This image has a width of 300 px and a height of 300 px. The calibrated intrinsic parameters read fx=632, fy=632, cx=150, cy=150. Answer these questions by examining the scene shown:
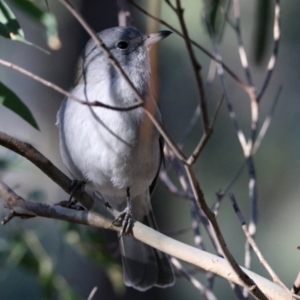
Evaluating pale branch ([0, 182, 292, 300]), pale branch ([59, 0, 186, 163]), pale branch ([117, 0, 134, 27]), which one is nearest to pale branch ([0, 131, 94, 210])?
pale branch ([0, 182, 292, 300])

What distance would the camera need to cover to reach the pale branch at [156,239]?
1.85m

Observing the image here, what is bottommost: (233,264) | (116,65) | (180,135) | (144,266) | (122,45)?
(233,264)

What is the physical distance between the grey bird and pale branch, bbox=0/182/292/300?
39cm

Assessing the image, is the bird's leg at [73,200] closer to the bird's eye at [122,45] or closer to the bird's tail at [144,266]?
the bird's tail at [144,266]

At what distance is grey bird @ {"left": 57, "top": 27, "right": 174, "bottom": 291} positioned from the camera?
2.75m

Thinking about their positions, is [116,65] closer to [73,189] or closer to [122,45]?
[73,189]

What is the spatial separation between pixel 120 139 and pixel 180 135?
283 centimetres

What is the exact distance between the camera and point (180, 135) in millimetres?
5539

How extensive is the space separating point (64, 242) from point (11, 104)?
1.08m

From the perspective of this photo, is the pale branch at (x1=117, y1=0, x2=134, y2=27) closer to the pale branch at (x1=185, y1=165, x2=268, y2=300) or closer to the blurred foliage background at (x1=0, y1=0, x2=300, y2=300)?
the blurred foliage background at (x1=0, y1=0, x2=300, y2=300)

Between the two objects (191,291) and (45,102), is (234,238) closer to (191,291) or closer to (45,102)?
(191,291)

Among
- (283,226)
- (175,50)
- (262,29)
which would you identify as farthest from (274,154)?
(262,29)

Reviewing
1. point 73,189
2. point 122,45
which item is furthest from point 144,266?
point 122,45

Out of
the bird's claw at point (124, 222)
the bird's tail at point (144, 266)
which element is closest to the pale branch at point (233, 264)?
the bird's claw at point (124, 222)
